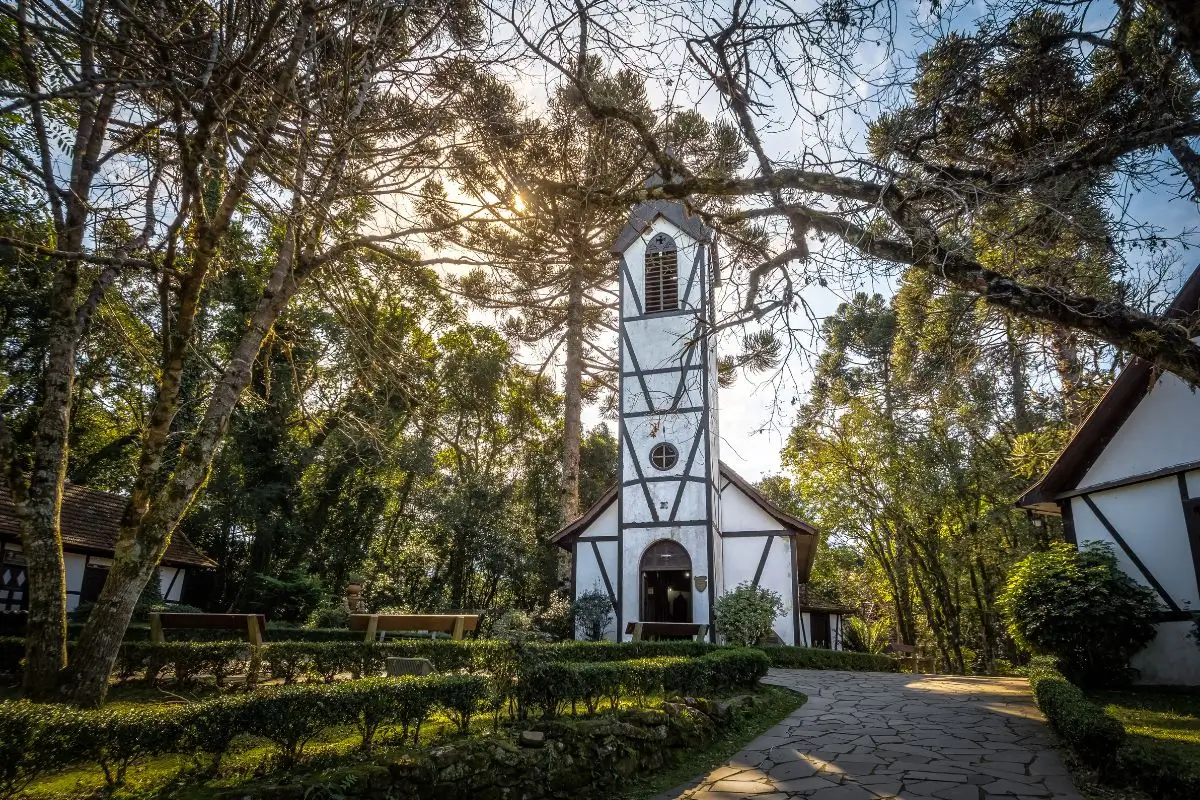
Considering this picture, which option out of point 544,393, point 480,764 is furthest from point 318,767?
point 544,393

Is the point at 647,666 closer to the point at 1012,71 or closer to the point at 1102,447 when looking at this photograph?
the point at 1012,71

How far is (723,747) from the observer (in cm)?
636

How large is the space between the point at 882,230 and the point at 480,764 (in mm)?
5422

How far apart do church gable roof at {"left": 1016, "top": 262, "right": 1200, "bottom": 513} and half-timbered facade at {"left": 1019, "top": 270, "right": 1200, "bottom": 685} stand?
14mm

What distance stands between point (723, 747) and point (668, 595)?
505 inches

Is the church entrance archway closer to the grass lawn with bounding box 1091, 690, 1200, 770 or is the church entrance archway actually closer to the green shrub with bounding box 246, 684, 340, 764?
the grass lawn with bounding box 1091, 690, 1200, 770

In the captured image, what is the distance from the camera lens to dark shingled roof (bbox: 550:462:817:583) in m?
16.5

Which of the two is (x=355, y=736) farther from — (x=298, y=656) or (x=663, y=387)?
(x=663, y=387)

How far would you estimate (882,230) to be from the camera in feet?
19.1

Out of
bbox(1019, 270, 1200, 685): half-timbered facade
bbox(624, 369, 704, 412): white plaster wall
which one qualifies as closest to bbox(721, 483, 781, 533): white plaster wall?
bbox(624, 369, 704, 412): white plaster wall

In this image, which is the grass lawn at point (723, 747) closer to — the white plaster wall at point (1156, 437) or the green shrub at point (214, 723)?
the green shrub at point (214, 723)

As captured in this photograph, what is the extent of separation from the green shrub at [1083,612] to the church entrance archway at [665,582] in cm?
806

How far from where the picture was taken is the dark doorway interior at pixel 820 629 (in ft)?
80.0

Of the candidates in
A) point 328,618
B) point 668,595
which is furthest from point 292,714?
point 668,595
